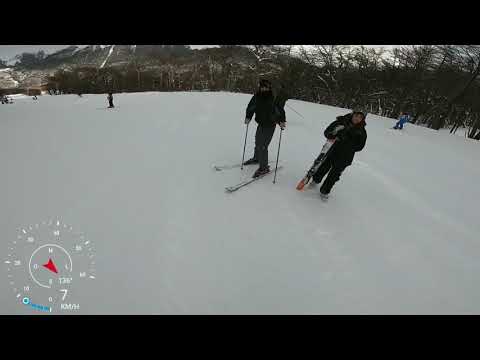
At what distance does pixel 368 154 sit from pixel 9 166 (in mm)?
8507

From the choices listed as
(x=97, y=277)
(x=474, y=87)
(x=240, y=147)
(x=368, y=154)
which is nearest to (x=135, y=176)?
(x=97, y=277)

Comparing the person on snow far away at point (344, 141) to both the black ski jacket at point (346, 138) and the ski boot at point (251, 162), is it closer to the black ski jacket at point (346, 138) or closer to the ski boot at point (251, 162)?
the black ski jacket at point (346, 138)

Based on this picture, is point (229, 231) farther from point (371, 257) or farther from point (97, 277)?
point (371, 257)

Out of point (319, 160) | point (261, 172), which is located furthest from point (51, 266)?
point (319, 160)

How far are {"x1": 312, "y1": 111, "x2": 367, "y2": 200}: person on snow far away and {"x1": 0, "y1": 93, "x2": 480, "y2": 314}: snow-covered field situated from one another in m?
0.57

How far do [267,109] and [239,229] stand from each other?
6.84ft

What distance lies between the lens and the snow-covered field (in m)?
2.17

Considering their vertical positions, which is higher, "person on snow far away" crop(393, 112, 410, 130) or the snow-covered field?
"person on snow far away" crop(393, 112, 410, 130)

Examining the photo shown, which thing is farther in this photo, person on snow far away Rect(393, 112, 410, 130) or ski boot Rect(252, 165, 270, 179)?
person on snow far away Rect(393, 112, 410, 130)

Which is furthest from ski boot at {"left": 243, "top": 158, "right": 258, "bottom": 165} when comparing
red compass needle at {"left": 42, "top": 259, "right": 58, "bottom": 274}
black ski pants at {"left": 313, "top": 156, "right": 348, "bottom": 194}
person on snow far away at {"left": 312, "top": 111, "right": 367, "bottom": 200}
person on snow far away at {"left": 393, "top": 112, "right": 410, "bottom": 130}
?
person on snow far away at {"left": 393, "top": 112, "right": 410, "bottom": 130}

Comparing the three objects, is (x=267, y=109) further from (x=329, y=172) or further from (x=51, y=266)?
(x=51, y=266)

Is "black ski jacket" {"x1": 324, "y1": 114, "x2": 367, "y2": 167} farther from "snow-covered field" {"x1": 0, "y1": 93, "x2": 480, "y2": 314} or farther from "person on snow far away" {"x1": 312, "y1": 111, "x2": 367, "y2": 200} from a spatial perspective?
"snow-covered field" {"x1": 0, "y1": 93, "x2": 480, "y2": 314}

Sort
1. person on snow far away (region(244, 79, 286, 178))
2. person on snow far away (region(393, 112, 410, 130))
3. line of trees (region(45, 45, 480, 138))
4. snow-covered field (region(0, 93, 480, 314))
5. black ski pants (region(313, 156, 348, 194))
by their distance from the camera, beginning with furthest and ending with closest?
1. line of trees (region(45, 45, 480, 138))
2. person on snow far away (region(393, 112, 410, 130))
3. person on snow far away (region(244, 79, 286, 178))
4. black ski pants (region(313, 156, 348, 194))
5. snow-covered field (region(0, 93, 480, 314))

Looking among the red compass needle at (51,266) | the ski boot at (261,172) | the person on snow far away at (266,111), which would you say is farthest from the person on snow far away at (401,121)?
A: the red compass needle at (51,266)
